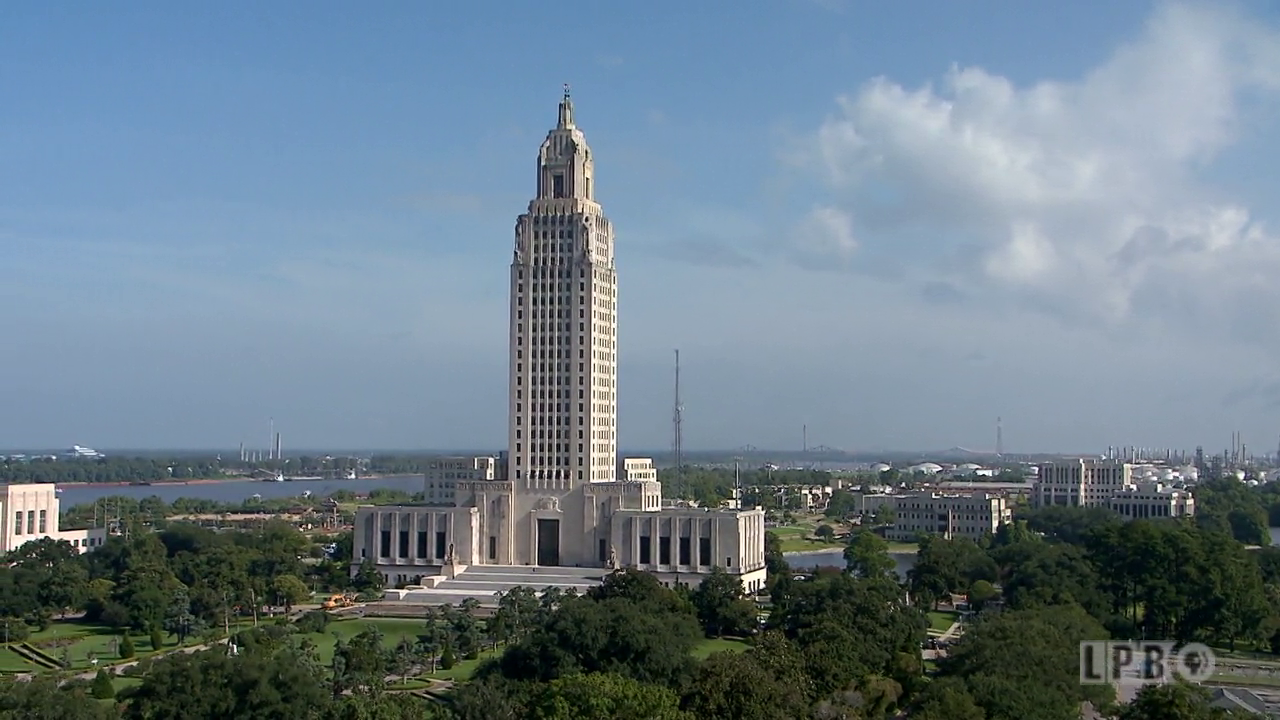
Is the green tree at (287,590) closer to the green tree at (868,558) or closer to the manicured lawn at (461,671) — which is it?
the manicured lawn at (461,671)

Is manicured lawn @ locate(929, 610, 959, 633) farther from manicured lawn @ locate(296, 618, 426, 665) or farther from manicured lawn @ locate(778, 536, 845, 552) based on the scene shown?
manicured lawn @ locate(778, 536, 845, 552)

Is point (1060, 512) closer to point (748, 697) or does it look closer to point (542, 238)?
point (542, 238)

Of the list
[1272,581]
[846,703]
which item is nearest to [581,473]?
[1272,581]

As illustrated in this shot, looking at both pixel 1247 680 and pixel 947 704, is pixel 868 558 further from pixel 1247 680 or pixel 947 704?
pixel 947 704

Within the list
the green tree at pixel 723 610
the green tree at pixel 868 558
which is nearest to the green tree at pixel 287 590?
the green tree at pixel 723 610

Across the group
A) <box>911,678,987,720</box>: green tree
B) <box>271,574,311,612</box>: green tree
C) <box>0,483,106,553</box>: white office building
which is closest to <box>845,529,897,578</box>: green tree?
<box>271,574,311,612</box>: green tree

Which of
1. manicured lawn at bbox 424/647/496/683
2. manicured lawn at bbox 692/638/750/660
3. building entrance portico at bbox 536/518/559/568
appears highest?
building entrance portico at bbox 536/518/559/568
